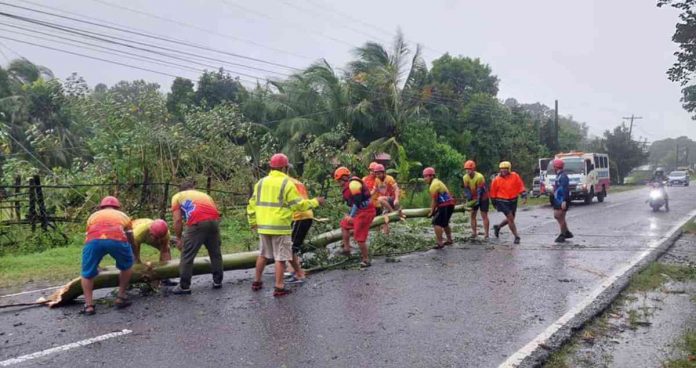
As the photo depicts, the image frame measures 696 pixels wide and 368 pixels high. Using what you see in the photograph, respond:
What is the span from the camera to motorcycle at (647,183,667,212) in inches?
765

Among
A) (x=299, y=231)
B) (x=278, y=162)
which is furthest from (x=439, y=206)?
(x=278, y=162)

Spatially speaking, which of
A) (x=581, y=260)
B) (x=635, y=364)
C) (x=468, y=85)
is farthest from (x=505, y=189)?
(x=468, y=85)

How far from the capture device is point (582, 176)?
2548 cm

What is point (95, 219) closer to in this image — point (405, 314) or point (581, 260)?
point (405, 314)

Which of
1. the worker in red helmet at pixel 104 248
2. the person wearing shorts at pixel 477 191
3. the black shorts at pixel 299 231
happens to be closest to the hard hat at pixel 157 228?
the worker in red helmet at pixel 104 248

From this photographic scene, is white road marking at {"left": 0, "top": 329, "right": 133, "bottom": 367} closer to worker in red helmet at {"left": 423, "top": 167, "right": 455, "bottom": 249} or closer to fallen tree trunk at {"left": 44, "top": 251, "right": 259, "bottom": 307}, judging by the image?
fallen tree trunk at {"left": 44, "top": 251, "right": 259, "bottom": 307}

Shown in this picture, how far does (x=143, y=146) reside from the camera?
573 inches

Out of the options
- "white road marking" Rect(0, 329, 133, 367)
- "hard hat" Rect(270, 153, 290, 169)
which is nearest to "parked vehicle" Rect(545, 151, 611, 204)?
"hard hat" Rect(270, 153, 290, 169)

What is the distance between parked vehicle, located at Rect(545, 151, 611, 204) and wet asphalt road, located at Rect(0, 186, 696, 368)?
17.1 meters

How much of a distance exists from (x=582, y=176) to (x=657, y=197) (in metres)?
6.13

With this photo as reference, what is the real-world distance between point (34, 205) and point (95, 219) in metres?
6.69

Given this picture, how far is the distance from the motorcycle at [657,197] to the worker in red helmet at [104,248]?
18159 millimetres

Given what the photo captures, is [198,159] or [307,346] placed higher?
[198,159]

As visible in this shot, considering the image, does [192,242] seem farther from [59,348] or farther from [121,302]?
[59,348]
